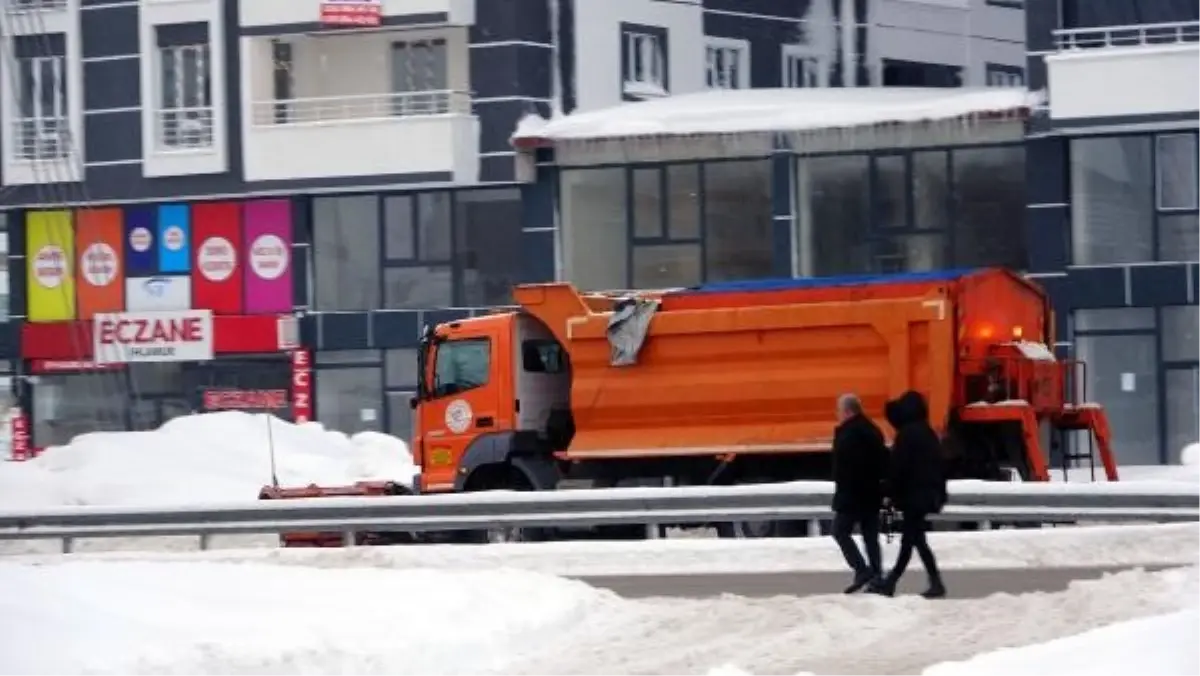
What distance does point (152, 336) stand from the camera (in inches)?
1890

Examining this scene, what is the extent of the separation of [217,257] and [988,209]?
13.8 meters

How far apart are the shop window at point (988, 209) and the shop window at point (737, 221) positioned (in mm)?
3181

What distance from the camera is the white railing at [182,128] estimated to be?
157 feet

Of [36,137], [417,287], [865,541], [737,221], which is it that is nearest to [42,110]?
[36,137]

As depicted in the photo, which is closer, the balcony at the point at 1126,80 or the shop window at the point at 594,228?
the balcony at the point at 1126,80

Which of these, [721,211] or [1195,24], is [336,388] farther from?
[1195,24]

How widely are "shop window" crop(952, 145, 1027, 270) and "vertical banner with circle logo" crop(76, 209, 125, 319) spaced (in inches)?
603

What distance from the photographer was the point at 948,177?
141 ft

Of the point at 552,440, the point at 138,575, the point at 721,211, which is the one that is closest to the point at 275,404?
the point at 721,211

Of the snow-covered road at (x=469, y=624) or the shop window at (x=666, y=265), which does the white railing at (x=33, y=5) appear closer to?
the shop window at (x=666, y=265)

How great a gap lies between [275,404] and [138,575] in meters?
28.1

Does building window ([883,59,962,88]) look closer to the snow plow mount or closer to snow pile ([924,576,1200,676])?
the snow plow mount

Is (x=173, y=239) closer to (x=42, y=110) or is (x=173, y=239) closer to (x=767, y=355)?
(x=42, y=110)

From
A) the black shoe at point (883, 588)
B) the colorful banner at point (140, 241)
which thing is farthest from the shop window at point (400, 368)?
the black shoe at point (883, 588)
